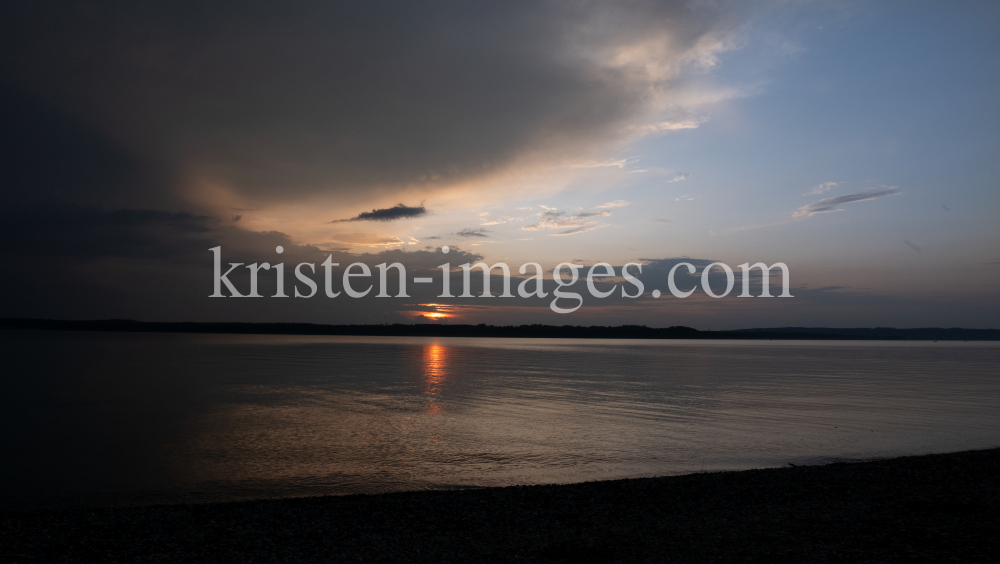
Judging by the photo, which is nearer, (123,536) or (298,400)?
(123,536)

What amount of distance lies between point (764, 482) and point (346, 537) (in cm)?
1077

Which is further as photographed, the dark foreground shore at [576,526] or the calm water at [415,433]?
the calm water at [415,433]

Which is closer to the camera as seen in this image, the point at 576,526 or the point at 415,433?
the point at 576,526

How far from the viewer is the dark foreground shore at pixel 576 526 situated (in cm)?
966

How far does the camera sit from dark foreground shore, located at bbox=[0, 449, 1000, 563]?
966 centimetres

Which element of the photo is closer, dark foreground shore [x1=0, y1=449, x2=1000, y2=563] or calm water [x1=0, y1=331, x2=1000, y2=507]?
dark foreground shore [x1=0, y1=449, x2=1000, y2=563]

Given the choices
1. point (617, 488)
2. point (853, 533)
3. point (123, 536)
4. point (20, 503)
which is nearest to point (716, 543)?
point (853, 533)

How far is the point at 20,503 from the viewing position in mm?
14516

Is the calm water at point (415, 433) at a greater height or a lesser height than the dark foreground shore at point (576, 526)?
lesser

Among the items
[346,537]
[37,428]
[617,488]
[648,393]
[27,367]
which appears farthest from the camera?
[27,367]

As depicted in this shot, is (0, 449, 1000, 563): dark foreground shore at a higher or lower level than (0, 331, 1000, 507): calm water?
higher

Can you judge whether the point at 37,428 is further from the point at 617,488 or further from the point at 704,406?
the point at 704,406

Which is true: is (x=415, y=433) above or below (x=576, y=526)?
below

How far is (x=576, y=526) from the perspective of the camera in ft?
37.6
